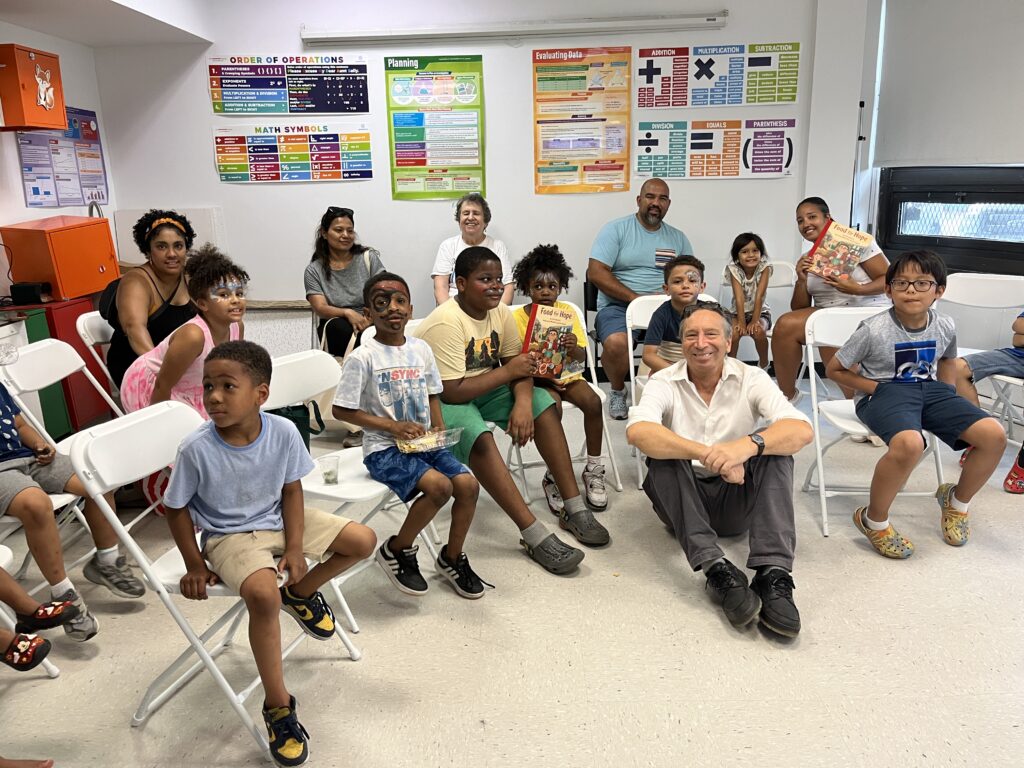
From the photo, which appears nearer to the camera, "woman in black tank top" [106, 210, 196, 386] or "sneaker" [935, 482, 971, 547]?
"sneaker" [935, 482, 971, 547]

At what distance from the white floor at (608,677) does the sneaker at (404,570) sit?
8cm

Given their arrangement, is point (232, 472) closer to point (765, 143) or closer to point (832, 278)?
point (832, 278)

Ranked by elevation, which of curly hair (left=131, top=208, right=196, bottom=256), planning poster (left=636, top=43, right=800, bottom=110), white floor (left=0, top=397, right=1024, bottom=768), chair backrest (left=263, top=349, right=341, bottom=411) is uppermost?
planning poster (left=636, top=43, right=800, bottom=110)

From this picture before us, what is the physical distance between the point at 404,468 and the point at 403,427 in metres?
0.14

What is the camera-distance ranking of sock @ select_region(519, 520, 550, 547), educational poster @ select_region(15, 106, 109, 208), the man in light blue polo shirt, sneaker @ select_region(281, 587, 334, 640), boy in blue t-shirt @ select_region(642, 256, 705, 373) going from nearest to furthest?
sneaker @ select_region(281, 587, 334, 640) < sock @ select_region(519, 520, 550, 547) < boy in blue t-shirt @ select_region(642, 256, 705, 373) < educational poster @ select_region(15, 106, 109, 208) < the man in light blue polo shirt

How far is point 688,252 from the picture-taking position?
5082 mm

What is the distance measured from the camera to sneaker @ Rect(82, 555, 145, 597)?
279 centimetres

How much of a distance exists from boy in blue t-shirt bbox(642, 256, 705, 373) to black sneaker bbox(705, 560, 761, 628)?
126 cm

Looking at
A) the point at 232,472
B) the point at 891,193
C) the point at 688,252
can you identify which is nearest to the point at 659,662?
the point at 232,472

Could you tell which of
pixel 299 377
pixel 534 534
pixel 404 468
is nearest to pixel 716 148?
pixel 534 534

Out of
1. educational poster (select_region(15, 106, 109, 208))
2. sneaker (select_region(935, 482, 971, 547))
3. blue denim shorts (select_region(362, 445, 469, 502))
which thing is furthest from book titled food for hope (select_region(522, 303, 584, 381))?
educational poster (select_region(15, 106, 109, 208))

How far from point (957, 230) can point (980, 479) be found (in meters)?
2.63

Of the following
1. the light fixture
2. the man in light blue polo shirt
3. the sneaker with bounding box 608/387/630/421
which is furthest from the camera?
the light fixture

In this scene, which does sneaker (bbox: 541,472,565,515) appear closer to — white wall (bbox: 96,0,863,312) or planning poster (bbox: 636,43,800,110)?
white wall (bbox: 96,0,863,312)
